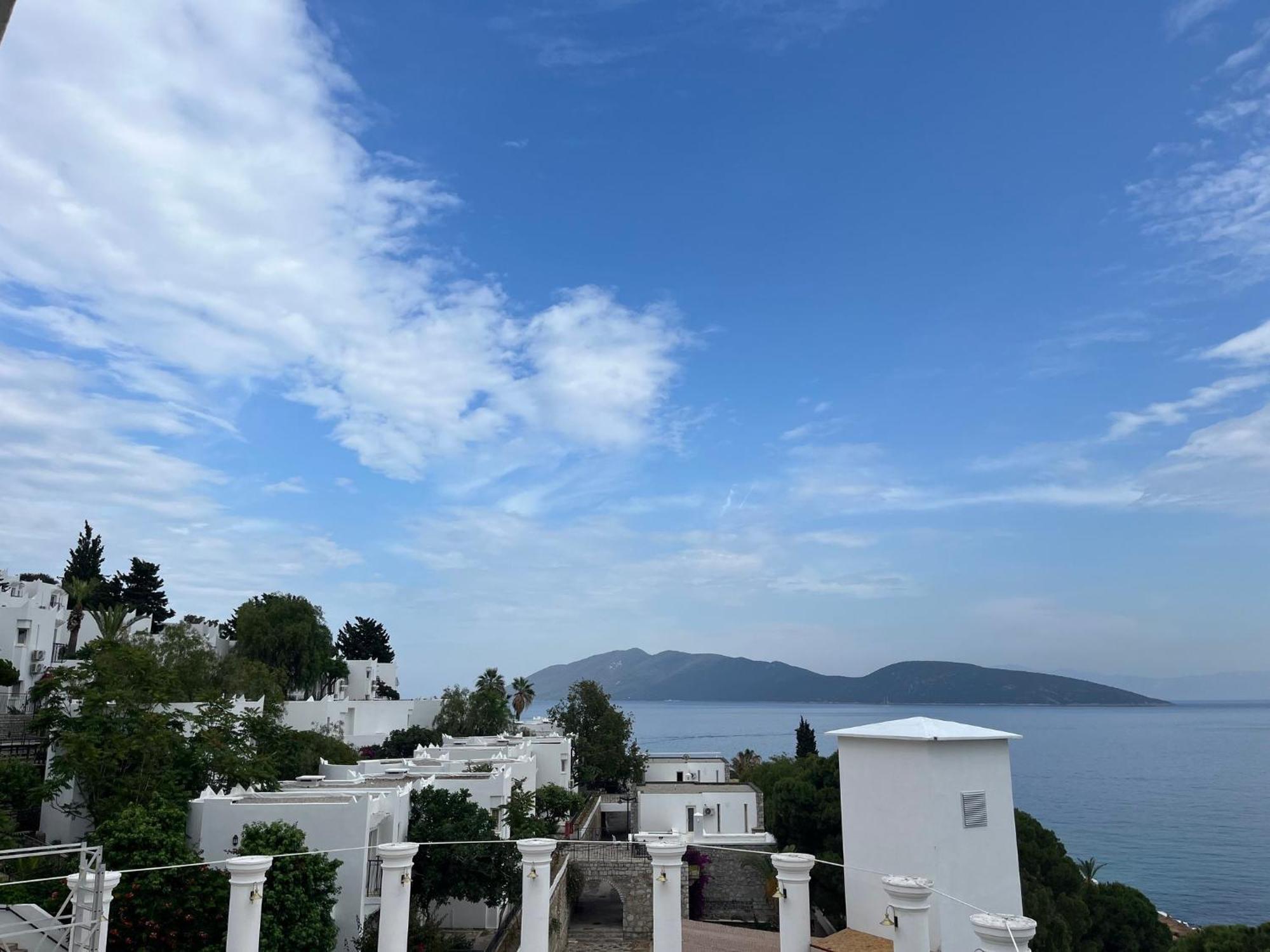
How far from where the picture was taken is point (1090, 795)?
3130 inches

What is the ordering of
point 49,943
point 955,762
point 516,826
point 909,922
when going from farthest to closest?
1. point 516,826
2. point 49,943
3. point 955,762
4. point 909,922

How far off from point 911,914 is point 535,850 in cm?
397

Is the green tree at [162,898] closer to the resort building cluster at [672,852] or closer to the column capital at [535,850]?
the resort building cluster at [672,852]

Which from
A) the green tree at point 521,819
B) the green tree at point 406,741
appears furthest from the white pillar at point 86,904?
the green tree at point 406,741

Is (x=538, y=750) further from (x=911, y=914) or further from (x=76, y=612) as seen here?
(x=911, y=914)

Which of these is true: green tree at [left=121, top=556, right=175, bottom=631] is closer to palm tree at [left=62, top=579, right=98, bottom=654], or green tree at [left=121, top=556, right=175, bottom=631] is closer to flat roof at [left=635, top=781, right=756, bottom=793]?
palm tree at [left=62, top=579, right=98, bottom=654]

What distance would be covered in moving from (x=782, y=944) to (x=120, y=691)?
16225 millimetres

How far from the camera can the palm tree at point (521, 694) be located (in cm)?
6556

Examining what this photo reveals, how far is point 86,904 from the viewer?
8.73m

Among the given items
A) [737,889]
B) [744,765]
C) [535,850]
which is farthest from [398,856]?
[744,765]

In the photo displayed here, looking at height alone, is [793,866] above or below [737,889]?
above

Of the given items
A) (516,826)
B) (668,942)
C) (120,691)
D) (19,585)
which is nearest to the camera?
(668,942)

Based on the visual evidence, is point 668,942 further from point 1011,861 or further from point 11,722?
point 11,722

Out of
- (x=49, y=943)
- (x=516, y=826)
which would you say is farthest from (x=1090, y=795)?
(x=49, y=943)
